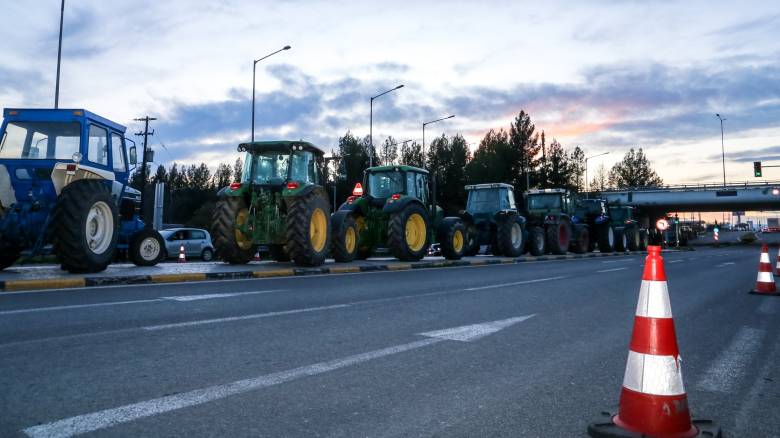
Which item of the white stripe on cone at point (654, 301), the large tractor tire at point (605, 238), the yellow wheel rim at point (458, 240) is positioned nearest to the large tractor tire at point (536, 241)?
the yellow wheel rim at point (458, 240)

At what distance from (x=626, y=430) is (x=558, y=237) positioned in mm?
21561

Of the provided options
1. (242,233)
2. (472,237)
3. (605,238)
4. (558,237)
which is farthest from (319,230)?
(605,238)

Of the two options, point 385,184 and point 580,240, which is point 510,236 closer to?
point 385,184

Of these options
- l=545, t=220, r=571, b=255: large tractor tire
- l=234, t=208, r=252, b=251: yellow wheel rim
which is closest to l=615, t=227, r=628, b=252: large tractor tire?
l=545, t=220, r=571, b=255: large tractor tire

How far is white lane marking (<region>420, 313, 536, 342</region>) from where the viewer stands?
525cm

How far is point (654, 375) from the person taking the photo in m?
2.78

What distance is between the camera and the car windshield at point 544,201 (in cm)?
2520

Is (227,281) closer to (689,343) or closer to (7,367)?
(7,367)

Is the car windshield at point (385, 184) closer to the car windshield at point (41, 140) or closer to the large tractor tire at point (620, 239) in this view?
the car windshield at point (41, 140)

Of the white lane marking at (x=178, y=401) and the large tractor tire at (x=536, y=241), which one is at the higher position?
the large tractor tire at (x=536, y=241)

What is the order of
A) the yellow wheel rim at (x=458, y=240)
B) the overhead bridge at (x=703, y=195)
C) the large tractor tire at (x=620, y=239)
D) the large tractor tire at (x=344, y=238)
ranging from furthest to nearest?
1. the overhead bridge at (x=703, y=195)
2. the large tractor tire at (x=620, y=239)
3. the yellow wheel rim at (x=458, y=240)
4. the large tractor tire at (x=344, y=238)

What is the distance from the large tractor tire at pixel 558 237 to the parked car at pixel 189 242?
45.9 ft

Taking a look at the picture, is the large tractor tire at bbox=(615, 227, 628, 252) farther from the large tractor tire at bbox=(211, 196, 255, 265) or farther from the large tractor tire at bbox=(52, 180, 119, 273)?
the large tractor tire at bbox=(52, 180, 119, 273)

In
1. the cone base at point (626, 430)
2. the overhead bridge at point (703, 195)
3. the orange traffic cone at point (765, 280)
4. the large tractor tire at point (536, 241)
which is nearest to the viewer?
the cone base at point (626, 430)
